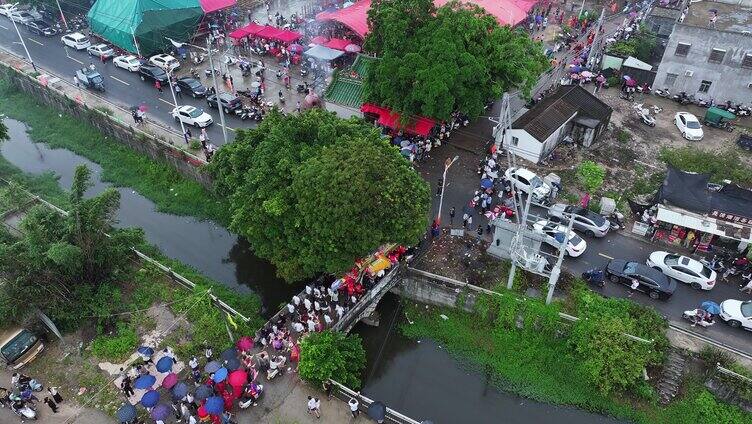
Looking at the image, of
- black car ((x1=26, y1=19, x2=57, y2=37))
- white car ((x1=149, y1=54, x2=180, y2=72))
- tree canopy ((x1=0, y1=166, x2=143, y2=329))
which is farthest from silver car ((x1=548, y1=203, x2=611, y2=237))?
black car ((x1=26, y1=19, x2=57, y2=37))

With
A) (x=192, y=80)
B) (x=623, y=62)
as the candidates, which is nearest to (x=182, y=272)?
(x=192, y=80)

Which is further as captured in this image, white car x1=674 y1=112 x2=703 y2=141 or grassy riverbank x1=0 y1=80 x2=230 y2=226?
white car x1=674 y1=112 x2=703 y2=141

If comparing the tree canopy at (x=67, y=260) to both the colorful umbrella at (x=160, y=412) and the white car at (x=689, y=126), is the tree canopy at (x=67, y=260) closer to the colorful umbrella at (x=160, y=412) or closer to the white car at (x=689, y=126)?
the colorful umbrella at (x=160, y=412)

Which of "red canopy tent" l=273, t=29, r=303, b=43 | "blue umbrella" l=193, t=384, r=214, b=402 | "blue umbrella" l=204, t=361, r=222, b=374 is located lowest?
"blue umbrella" l=193, t=384, r=214, b=402

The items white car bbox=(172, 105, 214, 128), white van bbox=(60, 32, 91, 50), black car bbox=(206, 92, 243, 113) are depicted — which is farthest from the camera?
white van bbox=(60, 32, 91, 50)

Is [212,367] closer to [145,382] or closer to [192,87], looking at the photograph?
[145,382]

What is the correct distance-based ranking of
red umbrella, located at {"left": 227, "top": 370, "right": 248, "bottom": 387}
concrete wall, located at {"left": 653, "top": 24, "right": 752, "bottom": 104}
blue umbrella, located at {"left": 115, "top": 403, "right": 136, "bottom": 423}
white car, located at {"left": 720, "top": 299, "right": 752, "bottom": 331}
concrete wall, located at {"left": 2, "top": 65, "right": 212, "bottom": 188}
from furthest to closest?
concrete wall, located at {"left": 653, "top": 24, "right": 752, "bottom": 104} → concrete wall, located at {"left": 2, "top": 65, "right": 212, "bottom": 188} → white car, located at {"left": 720, "top": 299, "right": 752, "bottom": 331} → red umbrella, located at {"left": 227, "top": 370, "right": 248, "bottom": 387} → blue umbrella, located at {"left": 115, "top": 403, "right": 136, "bottom": 423}

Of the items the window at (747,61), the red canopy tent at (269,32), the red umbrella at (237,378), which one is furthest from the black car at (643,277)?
the red canopy tent at (269,32)

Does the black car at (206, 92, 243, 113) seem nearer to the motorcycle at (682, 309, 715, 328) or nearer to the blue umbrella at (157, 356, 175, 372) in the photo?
the blue umbrella at (157, 356, 175, 372)
